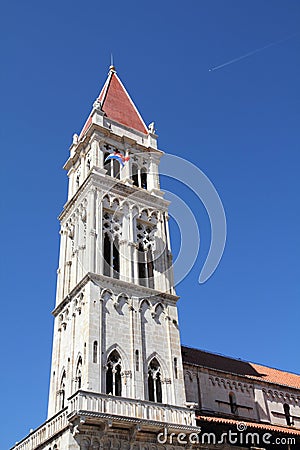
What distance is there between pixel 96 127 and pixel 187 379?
15879mm

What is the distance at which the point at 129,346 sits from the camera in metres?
25.6

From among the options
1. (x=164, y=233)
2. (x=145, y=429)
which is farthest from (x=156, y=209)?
(x=145, y=429)

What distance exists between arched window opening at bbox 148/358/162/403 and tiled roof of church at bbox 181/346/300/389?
11.7ft

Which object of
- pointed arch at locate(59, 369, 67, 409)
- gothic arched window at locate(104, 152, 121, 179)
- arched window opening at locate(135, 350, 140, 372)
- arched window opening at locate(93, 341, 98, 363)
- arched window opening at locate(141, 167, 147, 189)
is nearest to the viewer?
arched window opening at locate(93, 341, 98, 363)

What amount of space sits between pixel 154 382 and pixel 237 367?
9330mm

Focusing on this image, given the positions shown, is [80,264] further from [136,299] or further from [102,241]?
[136,299]

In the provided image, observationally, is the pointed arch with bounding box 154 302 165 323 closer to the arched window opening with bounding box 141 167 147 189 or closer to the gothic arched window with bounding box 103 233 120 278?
the gothic arched window with bounding box 103 233 120 278

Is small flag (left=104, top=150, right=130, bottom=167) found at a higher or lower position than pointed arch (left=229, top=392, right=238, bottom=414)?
higher

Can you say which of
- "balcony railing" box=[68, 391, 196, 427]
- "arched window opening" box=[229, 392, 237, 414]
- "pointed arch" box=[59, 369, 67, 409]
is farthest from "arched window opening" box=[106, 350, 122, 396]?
"arched window opening" box=[229, 392, 237, 414]

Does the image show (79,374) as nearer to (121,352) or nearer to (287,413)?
(121,352)

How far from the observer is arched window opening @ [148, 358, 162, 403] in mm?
25375

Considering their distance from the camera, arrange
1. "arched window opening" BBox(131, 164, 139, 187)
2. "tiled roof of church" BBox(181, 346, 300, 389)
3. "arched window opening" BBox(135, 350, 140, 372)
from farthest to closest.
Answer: "arched window opening" BBox(131, 164, 139, 187), "tiled roof of church" BBox(181, 346, 300, 389), "arched window opening" BBox(135, 350, 140, 372)

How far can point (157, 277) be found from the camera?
2947 cm

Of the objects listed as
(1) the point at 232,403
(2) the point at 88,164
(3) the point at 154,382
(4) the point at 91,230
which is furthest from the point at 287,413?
(2) the point at 88,164
